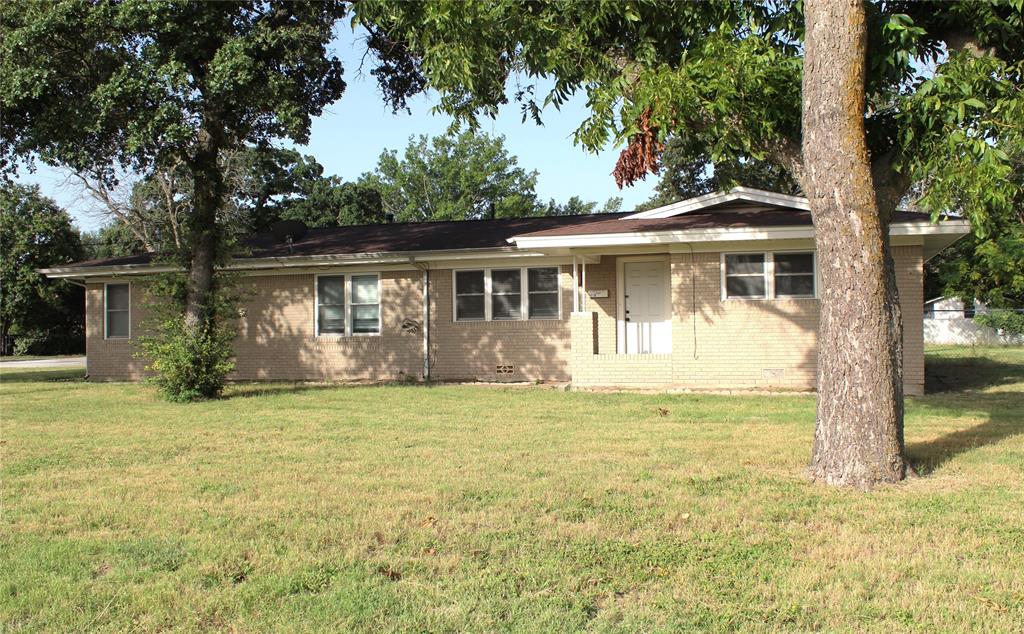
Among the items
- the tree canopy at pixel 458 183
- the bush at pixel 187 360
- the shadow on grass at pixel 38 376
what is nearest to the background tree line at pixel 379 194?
the tree canopy at pixel 458 183

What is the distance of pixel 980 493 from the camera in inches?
249

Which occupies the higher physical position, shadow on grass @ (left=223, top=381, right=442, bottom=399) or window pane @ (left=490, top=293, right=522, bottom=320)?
window pane @ (left=490, top=293, right=522, bottom=320)

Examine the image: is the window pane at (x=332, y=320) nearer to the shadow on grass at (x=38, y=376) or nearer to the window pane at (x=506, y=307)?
the window pane at (x=506, y=307)

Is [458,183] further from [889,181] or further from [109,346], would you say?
[889,181]

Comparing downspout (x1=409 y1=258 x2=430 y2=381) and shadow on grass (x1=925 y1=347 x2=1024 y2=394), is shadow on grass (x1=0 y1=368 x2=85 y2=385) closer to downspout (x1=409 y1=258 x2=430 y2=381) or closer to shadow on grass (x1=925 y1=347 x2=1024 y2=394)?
downspout (x1=409 y1=258 x2=430 y2=381)

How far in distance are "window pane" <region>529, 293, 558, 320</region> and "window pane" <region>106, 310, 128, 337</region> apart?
1042 cm

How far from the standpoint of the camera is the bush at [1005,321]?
1283 inches

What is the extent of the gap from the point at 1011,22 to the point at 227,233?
1262 centimetres

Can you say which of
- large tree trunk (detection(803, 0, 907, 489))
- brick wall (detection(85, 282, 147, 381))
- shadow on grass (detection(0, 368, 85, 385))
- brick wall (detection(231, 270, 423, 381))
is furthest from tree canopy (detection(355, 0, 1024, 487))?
shadow on grass (detection(0, 368, 85, 385))

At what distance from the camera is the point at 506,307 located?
17641 mm

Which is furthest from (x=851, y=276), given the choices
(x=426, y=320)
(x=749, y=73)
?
(x=426, y=320)

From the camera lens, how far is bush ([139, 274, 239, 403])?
552 inches

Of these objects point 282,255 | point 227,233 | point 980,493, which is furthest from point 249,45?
point 980,493

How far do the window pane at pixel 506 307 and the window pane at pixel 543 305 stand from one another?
26 cm
